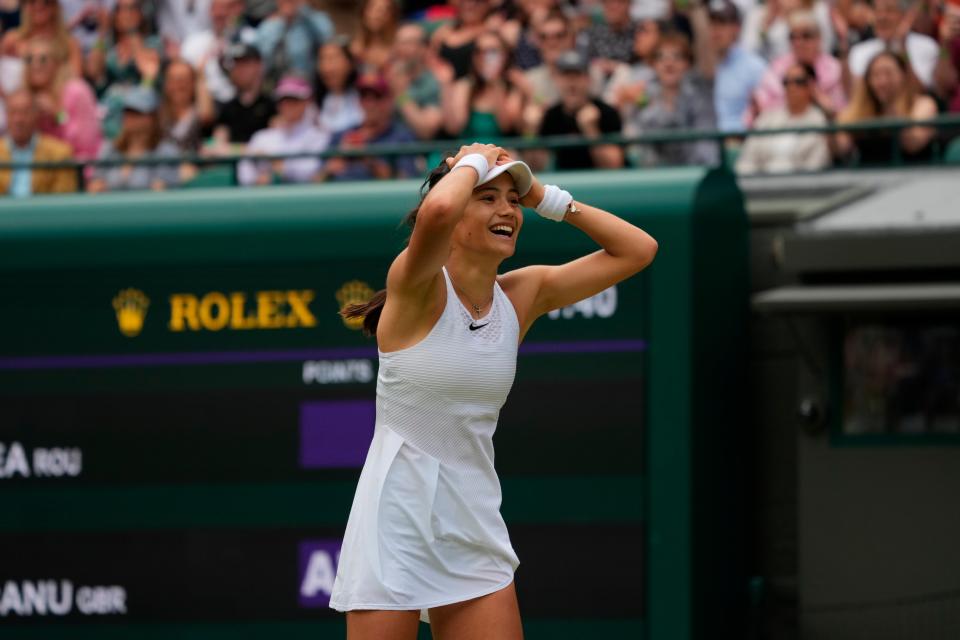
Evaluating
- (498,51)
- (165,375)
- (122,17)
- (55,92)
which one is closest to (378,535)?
(165,375)

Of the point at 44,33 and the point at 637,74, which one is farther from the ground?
the point at 44,33

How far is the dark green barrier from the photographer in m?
8.26

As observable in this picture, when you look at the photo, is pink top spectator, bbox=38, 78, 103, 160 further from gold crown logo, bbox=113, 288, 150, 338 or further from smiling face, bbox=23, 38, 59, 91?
gold crown logo, bbox=113, 288, 150, 338

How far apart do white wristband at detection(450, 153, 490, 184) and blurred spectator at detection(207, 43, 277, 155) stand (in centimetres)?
615

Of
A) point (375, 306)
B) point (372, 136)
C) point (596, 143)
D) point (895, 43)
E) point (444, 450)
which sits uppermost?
point (895, 43)

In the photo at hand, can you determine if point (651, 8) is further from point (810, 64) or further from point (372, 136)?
point (372, 136)

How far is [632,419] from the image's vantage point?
8273mm

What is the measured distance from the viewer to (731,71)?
397 inches

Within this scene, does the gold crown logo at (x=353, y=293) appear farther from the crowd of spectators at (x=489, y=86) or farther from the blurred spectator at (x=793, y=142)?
the blurred spectator at (x=793, y=142)

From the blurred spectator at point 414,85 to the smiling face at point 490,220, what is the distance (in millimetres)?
5484

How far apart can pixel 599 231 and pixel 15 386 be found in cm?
466

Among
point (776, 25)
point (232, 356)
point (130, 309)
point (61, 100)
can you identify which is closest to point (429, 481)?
point (232, 356)

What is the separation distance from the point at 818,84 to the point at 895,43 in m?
0.45

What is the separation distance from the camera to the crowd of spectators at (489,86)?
9383 millimetres
